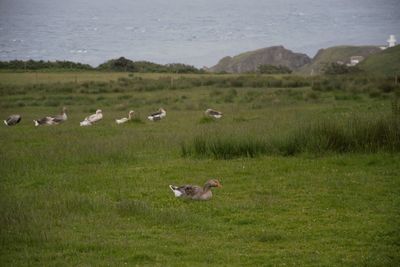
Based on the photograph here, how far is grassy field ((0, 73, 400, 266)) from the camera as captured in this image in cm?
898

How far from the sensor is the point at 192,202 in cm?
1212

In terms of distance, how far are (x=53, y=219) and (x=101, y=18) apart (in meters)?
161

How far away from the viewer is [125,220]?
10.8m

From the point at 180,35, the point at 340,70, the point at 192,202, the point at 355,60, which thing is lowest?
the point at 192,202

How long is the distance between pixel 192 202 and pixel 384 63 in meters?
52.5

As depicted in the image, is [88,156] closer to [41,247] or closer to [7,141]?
[7,141]

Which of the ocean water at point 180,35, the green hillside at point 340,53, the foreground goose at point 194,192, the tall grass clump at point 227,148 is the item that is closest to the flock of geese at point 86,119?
the tall grass clump at point 227,148

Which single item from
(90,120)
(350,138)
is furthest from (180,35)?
(350,138)

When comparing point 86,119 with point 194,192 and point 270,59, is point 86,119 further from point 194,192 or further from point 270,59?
point 270,59

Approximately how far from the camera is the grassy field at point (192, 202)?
354 inches

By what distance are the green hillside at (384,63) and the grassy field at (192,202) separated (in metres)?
34.7

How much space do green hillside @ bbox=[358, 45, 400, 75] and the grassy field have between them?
3471 centimetres

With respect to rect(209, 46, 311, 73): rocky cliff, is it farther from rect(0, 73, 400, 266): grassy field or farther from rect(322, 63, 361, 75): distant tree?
rect(0, 73, 400, 266): grassy field

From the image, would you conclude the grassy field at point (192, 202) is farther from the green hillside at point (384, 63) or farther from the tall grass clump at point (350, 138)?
the green hillside at point (384, 63)
